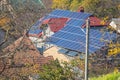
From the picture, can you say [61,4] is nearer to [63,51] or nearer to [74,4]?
[74,4]

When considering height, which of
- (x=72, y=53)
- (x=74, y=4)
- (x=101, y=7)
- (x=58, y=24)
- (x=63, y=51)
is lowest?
(x=72, y=53)

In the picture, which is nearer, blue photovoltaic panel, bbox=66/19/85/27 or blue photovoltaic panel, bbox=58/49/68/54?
blue photovoltaic panel, bbox=58/49/68/54

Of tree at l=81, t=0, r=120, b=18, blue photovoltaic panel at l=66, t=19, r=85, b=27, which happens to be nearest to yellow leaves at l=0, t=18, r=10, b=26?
blue photovoltaic panel at l=66, t=19, r=85, b=27

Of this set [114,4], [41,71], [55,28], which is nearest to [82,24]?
[55,28]

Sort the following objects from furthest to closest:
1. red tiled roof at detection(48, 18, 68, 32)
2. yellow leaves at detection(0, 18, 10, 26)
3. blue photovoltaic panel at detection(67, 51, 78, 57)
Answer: red tiled roof at detection(48, 18, 68, 32) < blue photovoltaic panel at detection(67, 51, 78, 57) < yellow leaves at detection(0, 18, 10, 26)

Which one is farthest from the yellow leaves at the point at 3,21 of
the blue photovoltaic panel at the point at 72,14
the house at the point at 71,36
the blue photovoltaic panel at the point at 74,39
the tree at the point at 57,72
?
the blue photovoltaic panel at the point at 72,14

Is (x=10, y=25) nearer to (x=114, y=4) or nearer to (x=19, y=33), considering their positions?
(x=19, y=33)

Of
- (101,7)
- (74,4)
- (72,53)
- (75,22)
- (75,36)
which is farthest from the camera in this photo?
(74,4)

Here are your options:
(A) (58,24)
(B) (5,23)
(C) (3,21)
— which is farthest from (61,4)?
(C) (3,21)

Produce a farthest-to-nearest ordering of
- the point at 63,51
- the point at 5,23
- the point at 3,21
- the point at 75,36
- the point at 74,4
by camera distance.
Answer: the point at 74,4, the point at 75,36, the point at 63,51, the point at 5,23, the point at 3,21

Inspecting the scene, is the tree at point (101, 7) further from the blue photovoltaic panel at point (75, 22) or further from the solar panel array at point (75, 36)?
the blue photovoltaic panel at point (75, 22)

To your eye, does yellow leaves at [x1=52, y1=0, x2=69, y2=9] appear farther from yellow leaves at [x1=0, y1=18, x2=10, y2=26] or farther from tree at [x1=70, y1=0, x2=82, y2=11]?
yellow leaves at [x1=0, y1=18, x2=10, y2=26]

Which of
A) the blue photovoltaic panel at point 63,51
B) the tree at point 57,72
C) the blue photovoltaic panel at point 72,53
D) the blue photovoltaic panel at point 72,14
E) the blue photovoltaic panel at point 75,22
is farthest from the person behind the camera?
the blue photovoltaic panel at point 72,14
